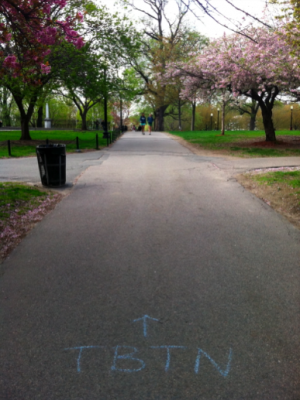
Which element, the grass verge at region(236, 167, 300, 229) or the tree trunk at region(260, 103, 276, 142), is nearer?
the grass verge at region(236, 167, 300, 229)

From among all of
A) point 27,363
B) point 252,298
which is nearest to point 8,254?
point 27,363

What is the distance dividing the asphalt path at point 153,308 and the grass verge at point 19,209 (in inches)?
8.6

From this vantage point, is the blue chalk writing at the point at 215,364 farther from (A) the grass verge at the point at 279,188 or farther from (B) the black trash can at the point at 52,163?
(B) the black trash can at the point at 52,163

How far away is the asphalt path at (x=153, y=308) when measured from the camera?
2.77 meters

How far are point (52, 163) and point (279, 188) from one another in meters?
6.05

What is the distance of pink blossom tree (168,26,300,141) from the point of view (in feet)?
58.1

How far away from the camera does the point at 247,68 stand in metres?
18.7

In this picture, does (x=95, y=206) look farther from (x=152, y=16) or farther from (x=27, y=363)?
(x=152, y=16)

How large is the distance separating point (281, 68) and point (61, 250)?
→ 1561cm

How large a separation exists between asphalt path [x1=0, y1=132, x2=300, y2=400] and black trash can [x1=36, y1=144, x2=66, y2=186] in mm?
2953

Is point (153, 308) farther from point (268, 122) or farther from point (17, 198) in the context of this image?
point (268, 122)

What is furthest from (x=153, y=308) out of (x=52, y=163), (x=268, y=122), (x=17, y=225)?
(x=268, y=122)

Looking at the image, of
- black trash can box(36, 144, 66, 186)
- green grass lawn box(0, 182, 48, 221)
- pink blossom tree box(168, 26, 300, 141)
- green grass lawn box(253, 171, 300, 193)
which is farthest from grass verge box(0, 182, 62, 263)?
pink blossom tree box(168, 26, 300, 141)

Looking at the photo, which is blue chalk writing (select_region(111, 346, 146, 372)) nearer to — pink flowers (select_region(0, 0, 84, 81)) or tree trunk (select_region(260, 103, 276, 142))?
pink flowers (select_region(0, 0, 84, 81))
